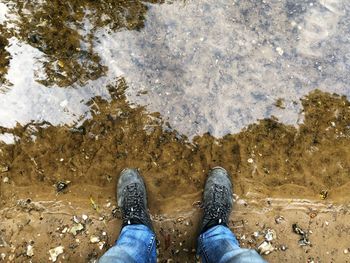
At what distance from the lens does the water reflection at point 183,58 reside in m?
4.18

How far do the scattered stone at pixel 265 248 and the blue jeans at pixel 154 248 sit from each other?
431mm

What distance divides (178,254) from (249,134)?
142cm

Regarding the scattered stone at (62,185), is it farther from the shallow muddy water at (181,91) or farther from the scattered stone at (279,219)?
the scattered stone at (279,219)

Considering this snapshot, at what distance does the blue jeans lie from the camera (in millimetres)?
3467

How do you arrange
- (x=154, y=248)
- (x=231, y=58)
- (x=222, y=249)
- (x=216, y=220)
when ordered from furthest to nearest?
(x=231, y=58) < (x=216, y=220) < (x=154, y=248) < (x=222, y=249)

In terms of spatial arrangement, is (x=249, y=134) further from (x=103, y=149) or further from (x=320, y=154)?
(x=103, y=149)

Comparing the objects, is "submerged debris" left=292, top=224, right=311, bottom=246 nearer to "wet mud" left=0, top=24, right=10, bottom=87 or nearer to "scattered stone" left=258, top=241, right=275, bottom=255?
"scattered stone" left=258, top=241, right=275, bottom=255

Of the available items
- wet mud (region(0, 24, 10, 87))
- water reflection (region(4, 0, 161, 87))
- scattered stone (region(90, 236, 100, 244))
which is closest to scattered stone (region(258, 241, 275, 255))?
scattered stone (region(90, 236, 100, 244))

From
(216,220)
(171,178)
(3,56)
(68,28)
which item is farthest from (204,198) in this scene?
(3,56)

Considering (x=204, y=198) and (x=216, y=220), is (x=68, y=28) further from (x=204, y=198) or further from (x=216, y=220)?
(x=216, y=220)

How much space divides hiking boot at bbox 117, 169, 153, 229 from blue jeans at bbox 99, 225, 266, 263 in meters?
0.11

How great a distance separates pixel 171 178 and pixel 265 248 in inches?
46.6

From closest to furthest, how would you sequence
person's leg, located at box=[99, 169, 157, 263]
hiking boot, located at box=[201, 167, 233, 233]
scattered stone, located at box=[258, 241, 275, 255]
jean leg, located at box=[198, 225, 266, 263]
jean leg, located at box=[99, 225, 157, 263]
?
jean leg, located at box=[198, 225, 266, 263]
jean leg, located at box=[99, 225, 157, 263]
person's leg, located at box=[99, 169, 157, 263]
hiking boot, located at box=[201, 167, 233, 233]
scattered stone, located at box=[258, 241, 275, 255]

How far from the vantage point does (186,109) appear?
4230 mm
